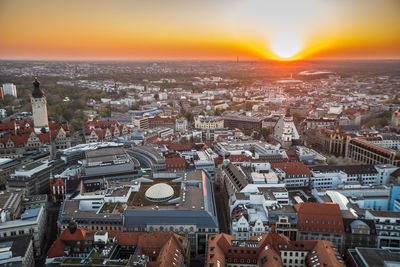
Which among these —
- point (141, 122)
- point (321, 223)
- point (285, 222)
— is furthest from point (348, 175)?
point (141, 122)

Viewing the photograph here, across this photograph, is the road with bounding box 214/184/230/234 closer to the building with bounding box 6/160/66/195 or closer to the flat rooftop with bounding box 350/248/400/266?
the flat rooftop with bounding box 350/248/400/266

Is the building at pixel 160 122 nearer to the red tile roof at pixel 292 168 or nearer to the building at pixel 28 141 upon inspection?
the building at pixel 28 141

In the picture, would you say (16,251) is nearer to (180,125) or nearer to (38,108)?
(38,108)

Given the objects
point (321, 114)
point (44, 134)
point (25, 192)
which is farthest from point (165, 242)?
point (321, 114)

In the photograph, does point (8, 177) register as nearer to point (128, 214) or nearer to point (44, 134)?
point (44, 134)

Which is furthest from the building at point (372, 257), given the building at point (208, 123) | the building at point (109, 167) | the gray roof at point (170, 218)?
the building at point (208, 123)
